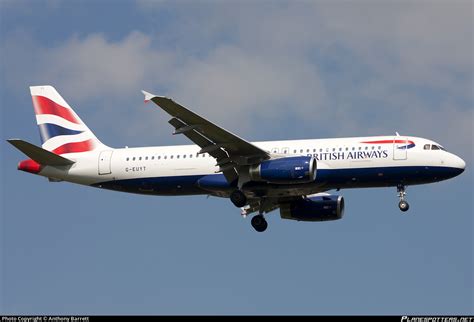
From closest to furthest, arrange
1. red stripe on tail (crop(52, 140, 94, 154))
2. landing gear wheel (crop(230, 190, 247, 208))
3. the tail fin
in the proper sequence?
1. landing gear wheel (crop(230, 190, 247, 208))
2. red stripe on tail (crop(52, 140, 94, 154))
3. the tail fin

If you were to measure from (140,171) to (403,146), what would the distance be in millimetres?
13889

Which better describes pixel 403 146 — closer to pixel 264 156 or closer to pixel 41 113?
pixel 264 156

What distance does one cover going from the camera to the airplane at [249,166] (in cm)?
4994

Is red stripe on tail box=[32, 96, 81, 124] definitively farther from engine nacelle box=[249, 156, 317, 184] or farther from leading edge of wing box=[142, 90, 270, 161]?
engine nacelle box=[249, 156, 317, 184]

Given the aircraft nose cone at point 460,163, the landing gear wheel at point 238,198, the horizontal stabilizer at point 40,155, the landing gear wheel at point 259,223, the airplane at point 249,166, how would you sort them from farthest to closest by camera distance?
the landing gear wheel at point 259,223 < the horizontal stabilizer at point 40,155 < the landing gear wheel at point 238,198 < the aircraft nose cone at point 460,163 < the airplane at point 249,166

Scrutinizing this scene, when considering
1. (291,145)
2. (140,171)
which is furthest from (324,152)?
(140,171)

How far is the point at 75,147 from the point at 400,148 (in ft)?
59.6

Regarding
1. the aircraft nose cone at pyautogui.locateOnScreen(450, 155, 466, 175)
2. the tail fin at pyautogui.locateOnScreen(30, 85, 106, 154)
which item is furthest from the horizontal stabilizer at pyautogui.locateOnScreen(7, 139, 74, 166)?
the aircraft nose cone at pyautogui.locateOnScreen(450, 155, 466, 175)

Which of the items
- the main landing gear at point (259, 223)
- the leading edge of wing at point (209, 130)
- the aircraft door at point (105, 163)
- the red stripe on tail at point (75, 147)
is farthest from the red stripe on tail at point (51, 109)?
the main landing gear at point (259, 223)

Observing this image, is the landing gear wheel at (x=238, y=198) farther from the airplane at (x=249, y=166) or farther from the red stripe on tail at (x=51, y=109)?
the red stripe on tail at (x=51, y=109)

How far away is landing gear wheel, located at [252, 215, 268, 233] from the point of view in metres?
55.4

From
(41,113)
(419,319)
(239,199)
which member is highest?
(41,113)

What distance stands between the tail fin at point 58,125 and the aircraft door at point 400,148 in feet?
54.2

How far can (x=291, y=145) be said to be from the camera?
51969 millimetres
